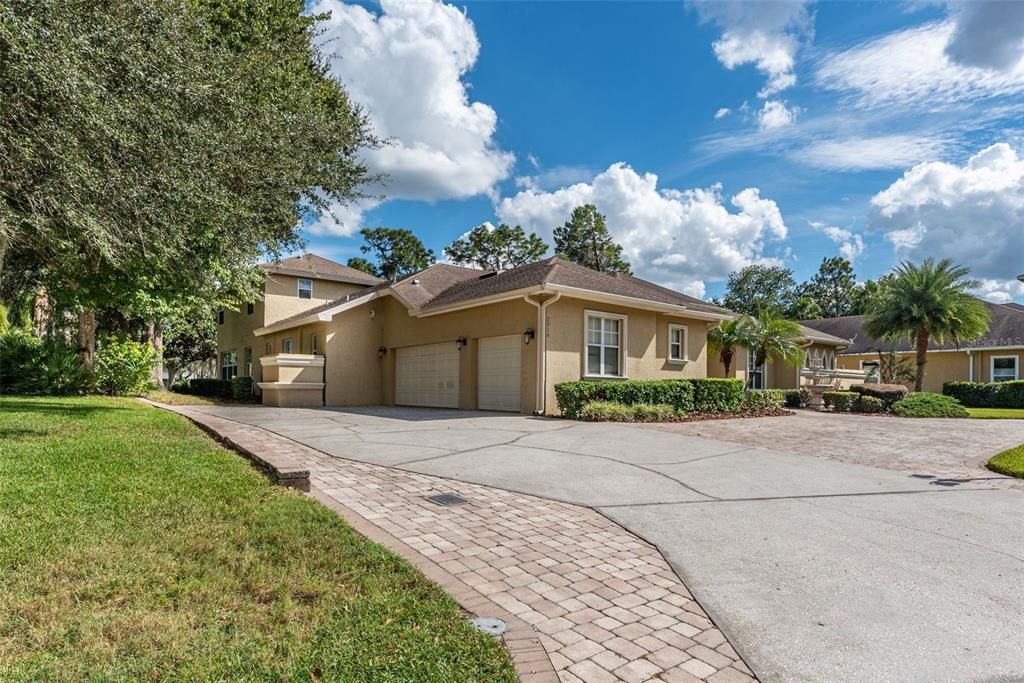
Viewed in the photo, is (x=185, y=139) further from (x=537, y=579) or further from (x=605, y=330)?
(x=605, y=330)

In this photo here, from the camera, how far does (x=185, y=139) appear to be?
873cm

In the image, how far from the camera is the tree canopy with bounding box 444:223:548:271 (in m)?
44.4

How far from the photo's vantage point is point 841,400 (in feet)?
65.0

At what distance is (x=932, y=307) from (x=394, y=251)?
124 feet

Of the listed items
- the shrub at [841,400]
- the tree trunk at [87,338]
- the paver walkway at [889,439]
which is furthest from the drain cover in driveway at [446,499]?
the shrub at [841,400]

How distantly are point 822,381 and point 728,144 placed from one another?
14.9 m

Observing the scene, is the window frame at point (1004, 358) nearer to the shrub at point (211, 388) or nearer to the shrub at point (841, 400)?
the shrub at point (841, 400)

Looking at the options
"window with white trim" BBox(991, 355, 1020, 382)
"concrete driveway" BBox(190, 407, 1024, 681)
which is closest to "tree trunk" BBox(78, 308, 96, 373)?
"concrete driveway" BBox(190, 407, 1024, 681)

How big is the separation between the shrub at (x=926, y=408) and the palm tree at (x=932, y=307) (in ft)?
19.2

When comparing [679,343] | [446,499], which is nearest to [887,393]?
[679,343]

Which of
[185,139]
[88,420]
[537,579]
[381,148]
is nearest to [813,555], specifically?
[537,579]

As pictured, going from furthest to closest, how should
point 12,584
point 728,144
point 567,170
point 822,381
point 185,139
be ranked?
point 822,381 → point 567,170 → point 728,144 → point 185,139 → point 12,584

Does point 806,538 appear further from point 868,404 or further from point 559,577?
point 868,404

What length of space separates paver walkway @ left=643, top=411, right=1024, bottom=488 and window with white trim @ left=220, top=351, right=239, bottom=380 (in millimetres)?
25175
